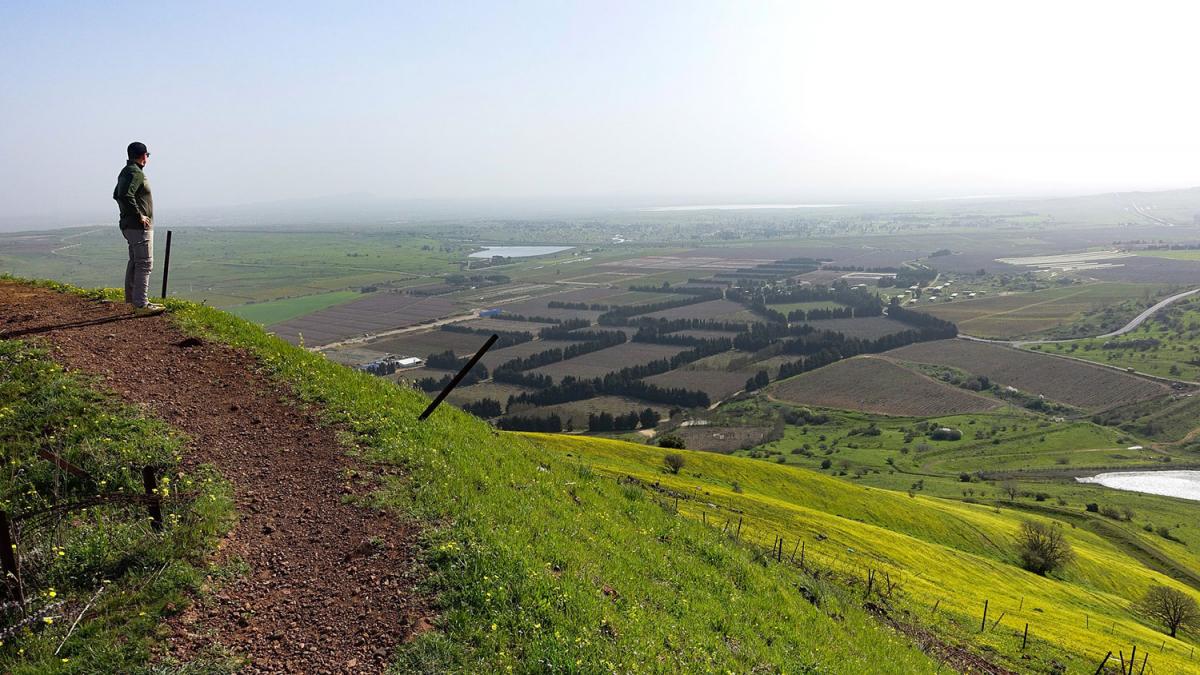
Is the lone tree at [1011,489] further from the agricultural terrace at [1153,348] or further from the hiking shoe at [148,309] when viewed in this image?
the hiking shoe at [148,309]

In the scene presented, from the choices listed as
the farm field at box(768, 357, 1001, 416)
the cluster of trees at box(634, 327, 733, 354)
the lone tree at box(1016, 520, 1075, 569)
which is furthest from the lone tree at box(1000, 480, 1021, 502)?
the cluster of trees at box(634, 327, 733, 354)

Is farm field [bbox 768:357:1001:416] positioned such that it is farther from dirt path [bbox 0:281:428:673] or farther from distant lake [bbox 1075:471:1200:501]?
dirt path [bbox 0:281:428:673]

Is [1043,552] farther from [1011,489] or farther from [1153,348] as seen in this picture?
[1153,348]

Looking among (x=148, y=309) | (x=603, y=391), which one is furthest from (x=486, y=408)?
(x=148, y=309)

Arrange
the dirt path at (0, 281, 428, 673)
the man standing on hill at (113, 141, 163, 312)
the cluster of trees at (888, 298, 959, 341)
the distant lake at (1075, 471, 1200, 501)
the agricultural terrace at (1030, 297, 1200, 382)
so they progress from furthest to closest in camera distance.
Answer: the cluster of trees at (888, 298, 959, 341) → the agricultural terrace at (1030, 297, 1200, 382) → the distant lake at (1075, 471, 1200, 501) → the man standing on hill at (113, 141, 163, 312) → the dirt path at (0, 281, 428, 673)

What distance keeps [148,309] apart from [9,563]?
53.7 feet

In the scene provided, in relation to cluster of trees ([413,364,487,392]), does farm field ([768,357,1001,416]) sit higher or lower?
lower

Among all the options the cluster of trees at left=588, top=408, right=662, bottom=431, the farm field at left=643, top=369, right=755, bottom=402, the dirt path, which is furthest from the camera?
the farm field at left=643, top=369, right=755, bottom=402

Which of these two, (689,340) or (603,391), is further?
(689,340)

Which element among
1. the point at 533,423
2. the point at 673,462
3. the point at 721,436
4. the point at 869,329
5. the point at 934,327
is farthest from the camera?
the point at 869,329

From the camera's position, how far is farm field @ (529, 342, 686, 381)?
484 ft


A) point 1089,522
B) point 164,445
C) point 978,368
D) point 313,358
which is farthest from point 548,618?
point 978,368

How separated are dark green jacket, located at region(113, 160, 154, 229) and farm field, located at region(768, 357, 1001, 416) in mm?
133231

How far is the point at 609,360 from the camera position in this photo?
159 m
